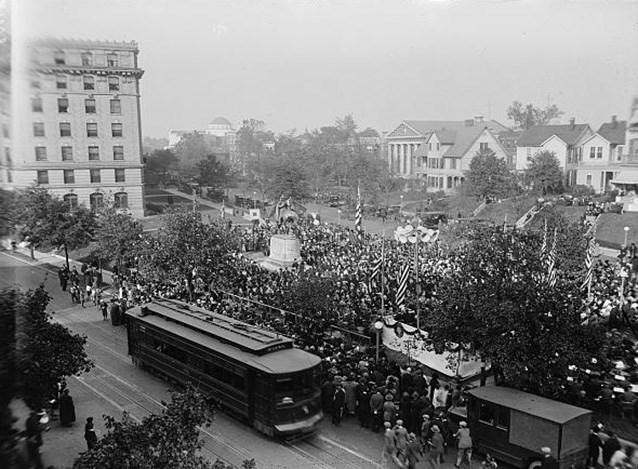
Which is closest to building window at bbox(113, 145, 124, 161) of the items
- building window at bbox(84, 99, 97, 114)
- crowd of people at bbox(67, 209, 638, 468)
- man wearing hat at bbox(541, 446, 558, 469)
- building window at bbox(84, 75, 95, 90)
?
building window at bbox(84, 99, 97, 114)

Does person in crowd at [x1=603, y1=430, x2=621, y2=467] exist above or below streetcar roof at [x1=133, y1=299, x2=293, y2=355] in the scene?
below

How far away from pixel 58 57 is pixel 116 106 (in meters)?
47.9

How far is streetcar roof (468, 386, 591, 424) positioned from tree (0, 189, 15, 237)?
955 centimetres

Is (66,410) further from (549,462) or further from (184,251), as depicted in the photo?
(549,462)

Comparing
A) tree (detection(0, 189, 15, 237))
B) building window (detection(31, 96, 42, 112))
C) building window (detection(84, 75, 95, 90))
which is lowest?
tree (detection(0, 189, 15, 237))

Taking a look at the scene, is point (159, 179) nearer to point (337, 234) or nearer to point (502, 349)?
point (337, 234)

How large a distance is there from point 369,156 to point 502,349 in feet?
181

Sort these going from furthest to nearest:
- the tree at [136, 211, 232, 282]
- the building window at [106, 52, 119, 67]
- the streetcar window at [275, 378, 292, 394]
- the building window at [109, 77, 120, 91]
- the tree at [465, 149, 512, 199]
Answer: the tree at [465, 149, 512, 199] < the building window at [109, 77, 120, 91] < the building window at [106, 52, 119, 67] < the tree at [136, 211, 232, 282] < the streetcar window at [275, 378, 292, 394]

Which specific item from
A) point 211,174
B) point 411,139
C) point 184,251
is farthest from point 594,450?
point 411,139

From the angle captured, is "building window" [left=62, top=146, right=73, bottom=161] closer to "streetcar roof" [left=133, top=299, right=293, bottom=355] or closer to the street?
the street

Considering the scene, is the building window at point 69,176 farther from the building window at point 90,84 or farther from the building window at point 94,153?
the building window at point 90,84

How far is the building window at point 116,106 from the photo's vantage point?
50156 millimetres

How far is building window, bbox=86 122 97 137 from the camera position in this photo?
160 ft

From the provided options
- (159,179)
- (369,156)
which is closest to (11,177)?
(369,156)
